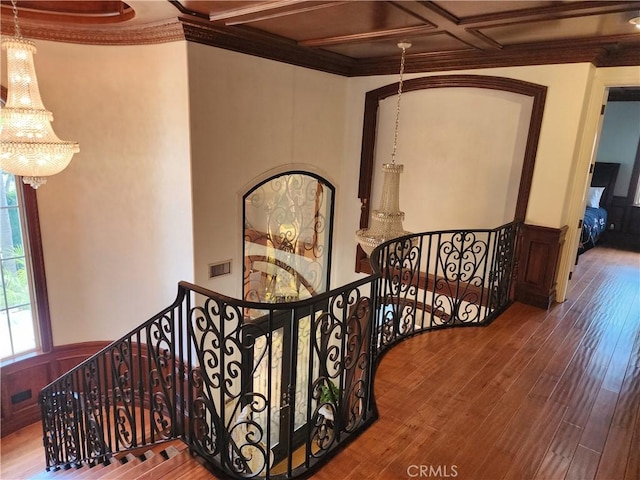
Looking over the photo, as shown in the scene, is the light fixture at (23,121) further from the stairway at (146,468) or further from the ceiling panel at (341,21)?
the stairway at (146,468)

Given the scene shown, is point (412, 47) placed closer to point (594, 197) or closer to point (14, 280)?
point (14, 280)

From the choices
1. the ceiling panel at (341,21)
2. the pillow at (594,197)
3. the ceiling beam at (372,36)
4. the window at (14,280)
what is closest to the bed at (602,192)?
the pillow at (594,197)

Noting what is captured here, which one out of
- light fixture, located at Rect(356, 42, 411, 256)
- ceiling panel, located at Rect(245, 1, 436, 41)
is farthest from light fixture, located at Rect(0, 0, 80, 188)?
light fixture, located at Rect(356, 42, 411, 256)

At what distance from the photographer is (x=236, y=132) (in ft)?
14.4

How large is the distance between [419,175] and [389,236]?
6.03 ft

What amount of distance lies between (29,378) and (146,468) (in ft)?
8.70

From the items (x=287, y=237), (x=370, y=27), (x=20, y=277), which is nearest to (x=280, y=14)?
(x=370, y=27)

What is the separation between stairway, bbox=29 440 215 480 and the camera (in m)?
2.51

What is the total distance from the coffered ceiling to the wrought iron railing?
1.72m

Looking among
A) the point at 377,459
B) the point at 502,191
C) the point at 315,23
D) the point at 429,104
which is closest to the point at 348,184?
the point at 429,104

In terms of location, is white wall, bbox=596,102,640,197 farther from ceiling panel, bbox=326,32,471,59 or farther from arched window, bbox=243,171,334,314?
arched window, bbox=243,171,334,314

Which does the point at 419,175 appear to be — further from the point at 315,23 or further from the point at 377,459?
the point at 377,459

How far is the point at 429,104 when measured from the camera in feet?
16.6

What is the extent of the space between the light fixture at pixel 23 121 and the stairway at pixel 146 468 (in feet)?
7.70
